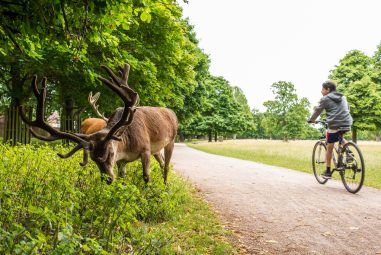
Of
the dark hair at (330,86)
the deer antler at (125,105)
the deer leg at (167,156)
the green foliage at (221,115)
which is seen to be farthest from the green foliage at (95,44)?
the green foliage at (221,115)

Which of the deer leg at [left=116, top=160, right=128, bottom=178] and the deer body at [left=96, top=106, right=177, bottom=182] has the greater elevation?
the deer body at [left=96, top=106, right=177, bottom=182]

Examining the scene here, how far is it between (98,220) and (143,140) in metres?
2.23

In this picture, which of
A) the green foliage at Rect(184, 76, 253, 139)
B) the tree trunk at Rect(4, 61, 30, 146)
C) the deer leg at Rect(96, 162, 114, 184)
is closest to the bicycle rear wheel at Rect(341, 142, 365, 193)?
the deer leg at Rect(96, 162, 114, 184)

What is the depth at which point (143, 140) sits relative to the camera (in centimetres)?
582

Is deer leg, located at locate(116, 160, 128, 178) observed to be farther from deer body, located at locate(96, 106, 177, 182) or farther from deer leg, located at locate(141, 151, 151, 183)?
deer leg, located at locate(141, 151, 151, 183)

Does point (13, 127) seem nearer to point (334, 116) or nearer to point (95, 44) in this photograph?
point (95, 44)

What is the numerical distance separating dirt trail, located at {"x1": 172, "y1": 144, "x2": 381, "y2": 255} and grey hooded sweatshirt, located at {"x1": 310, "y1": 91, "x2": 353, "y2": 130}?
139 centimetres

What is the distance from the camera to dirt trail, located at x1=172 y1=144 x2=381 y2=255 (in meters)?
4.29

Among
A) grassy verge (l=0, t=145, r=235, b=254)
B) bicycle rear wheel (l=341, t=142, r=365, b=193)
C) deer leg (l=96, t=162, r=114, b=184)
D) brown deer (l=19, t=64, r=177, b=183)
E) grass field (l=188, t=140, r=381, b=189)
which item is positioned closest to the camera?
grassy verge (l=0, t=145, r=235, b=254)

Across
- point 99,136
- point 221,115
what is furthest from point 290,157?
point 221,115

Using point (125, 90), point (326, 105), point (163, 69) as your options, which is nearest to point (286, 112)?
point (163, 69)

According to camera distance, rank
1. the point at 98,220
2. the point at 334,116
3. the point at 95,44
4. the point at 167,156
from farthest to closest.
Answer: the point at 95,44, the point at 334,116, the point at 167,156, the point at 98,220

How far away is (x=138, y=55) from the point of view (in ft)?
44.4

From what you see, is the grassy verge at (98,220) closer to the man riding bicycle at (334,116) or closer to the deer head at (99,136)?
the deer head at (99,136)
